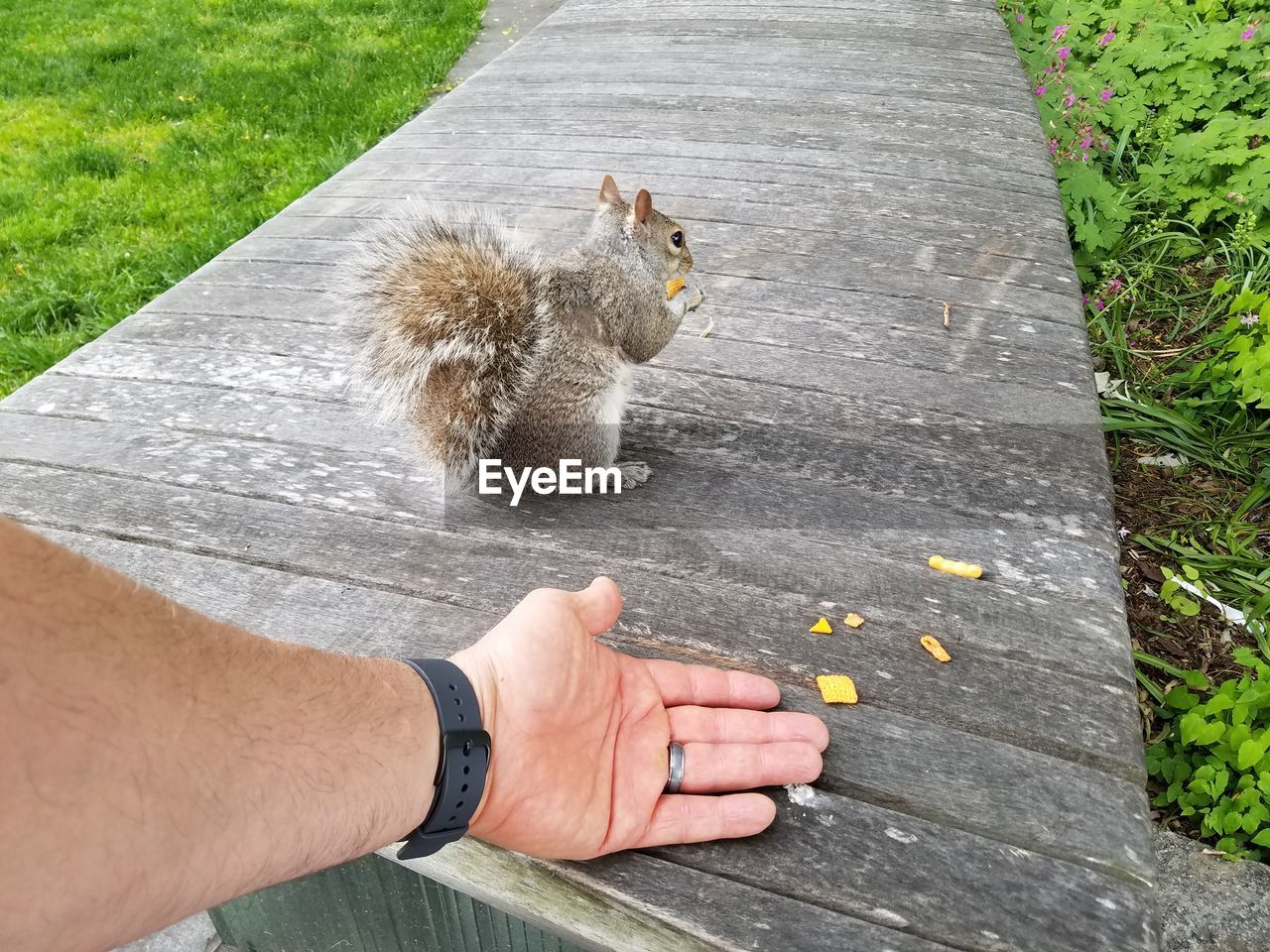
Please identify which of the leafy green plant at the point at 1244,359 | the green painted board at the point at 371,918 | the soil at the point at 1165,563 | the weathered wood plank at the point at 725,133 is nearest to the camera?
the green painted board at the point at 371,918

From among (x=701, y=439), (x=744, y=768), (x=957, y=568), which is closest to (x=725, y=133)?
(x=701, y=439)

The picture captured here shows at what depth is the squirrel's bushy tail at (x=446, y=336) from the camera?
4.30 ft

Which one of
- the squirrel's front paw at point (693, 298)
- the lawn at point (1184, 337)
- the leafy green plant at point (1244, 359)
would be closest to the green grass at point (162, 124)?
the squirrel's front paw at point (693, 298)

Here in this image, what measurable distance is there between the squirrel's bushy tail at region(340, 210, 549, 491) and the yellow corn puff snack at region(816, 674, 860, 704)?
24.8 inches

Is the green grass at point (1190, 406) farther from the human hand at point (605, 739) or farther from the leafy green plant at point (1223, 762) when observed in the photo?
the human hand at point (605, 739)

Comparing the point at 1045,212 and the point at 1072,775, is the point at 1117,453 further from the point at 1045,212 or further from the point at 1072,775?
the point at 1072,775

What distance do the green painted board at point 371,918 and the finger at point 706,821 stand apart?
0.52 m

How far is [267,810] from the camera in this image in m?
0.73

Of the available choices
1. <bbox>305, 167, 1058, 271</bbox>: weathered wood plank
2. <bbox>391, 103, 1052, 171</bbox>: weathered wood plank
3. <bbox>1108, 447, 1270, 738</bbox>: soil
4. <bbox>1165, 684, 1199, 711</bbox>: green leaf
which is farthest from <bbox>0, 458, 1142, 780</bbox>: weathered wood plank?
<bbox>391, 103, 1052, 171</bbox>: weathered wood plank

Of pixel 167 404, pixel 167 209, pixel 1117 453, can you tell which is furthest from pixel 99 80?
pixel 1117 453

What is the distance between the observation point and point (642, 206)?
1521 millimetres

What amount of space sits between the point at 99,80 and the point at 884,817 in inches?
227

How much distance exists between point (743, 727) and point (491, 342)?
2.27 ft

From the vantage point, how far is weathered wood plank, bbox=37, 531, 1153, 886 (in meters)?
0.96
